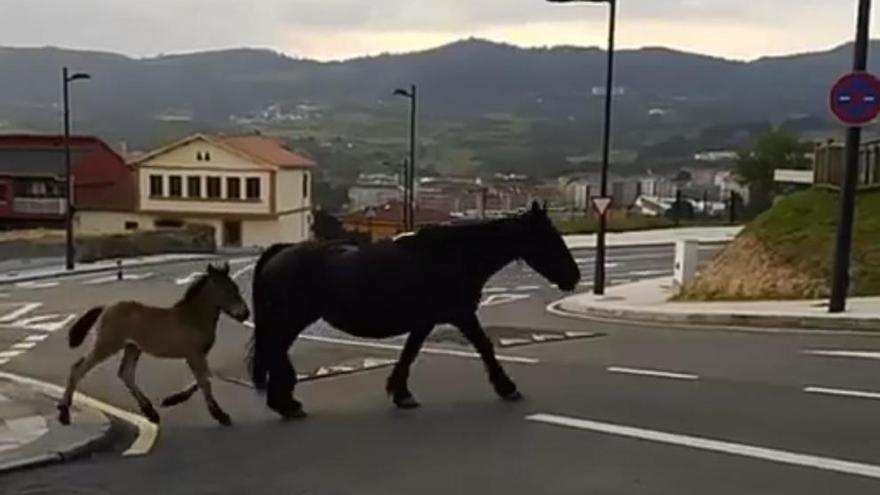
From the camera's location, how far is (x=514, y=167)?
276ft

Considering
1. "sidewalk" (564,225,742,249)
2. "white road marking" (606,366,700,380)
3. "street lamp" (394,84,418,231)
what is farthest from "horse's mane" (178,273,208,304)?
"sidewalk" (564,225,742,249)

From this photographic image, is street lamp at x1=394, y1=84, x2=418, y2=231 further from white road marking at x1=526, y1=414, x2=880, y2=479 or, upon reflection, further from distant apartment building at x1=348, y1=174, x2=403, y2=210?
white road marking at x1=526, y1=414, x2=880, y2=479

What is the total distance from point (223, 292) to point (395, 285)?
4.75 feet

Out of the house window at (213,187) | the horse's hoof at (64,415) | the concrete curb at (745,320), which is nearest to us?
the horse's hoof at (64,415)

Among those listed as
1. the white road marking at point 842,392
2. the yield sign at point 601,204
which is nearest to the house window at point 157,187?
the yield sign at point 601,204

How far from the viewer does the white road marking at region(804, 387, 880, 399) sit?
1089cm

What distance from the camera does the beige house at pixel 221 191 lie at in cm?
7781

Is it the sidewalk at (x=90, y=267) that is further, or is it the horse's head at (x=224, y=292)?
the sidewalk at (x=90, y=267)

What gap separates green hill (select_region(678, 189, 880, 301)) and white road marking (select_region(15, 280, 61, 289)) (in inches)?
855

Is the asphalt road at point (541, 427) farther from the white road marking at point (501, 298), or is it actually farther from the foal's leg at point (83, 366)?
the white road marking at point (501, 298)

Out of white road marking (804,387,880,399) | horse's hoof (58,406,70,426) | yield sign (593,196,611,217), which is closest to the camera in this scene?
horse's hoof (58,406,70,426)

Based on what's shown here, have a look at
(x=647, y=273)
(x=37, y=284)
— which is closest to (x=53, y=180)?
(x=37, y=284)

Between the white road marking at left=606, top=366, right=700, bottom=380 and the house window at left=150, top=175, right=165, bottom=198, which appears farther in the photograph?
the house window at left=150, top=175, right=165, bottom=198

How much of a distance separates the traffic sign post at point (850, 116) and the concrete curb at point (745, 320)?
24.1 inches
